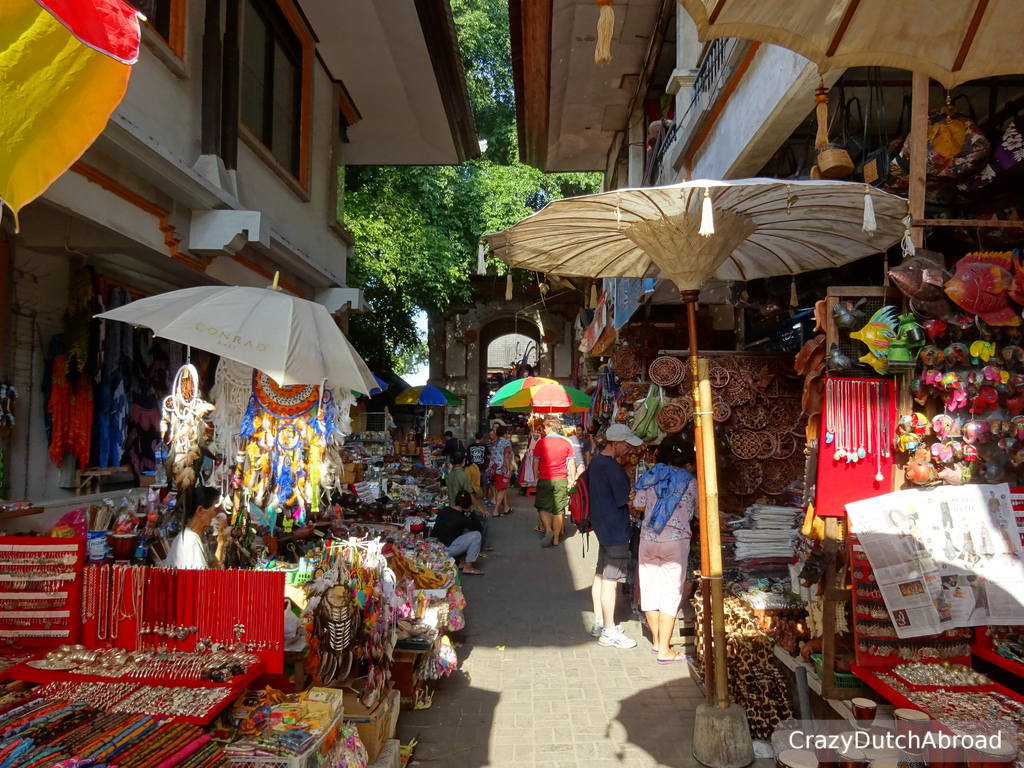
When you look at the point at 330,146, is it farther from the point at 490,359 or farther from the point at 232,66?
the point at 490,359

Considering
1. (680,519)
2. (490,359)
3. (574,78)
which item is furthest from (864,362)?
(490,359)

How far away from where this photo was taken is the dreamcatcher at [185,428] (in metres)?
3.94

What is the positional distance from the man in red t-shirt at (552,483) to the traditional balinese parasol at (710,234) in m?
6.19

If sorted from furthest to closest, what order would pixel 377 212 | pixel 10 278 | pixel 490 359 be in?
pixel 490 359 → pixel 377 212 → pixel 10 278

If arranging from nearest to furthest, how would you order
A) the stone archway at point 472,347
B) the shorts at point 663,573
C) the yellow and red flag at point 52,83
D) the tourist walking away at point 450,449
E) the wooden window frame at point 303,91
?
the yellow and red flag at point 52,83
the shorts at point 663,573
the wooden window frame at point 303,91
the tourist walking away at point 450,449
the stone archway at point 472,347

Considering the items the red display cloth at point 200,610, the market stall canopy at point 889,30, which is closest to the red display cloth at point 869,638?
the market stall canopy at point 889,30

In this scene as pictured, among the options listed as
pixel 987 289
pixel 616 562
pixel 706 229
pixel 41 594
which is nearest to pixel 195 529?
pixel 41 594

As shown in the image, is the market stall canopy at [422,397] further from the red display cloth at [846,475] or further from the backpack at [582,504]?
the red display cloth at [846,475]

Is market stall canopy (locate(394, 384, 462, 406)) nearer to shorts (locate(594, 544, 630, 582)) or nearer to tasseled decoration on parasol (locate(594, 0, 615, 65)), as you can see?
shorts (locate(594, 544, 630, 582))

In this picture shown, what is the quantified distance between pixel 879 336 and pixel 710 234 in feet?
3.43

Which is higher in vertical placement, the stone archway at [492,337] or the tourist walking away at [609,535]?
→ the stone archway at [492,337]

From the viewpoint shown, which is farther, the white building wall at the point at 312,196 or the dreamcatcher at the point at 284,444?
the white building wall at the point at 312,196

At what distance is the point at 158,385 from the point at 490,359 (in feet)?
101

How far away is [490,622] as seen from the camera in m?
6.82
